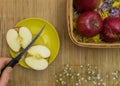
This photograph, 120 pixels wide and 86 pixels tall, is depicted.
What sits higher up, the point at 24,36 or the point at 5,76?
the point at 24,36

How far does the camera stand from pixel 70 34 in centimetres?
77

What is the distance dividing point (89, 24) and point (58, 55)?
14cm

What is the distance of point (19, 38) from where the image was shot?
808mm

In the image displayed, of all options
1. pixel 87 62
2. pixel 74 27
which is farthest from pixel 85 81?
pixel 74 27

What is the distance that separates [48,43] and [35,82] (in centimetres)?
11

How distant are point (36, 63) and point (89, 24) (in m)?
0.17

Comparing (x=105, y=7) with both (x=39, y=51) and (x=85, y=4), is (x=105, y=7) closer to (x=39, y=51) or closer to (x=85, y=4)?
(x=85, y=4)

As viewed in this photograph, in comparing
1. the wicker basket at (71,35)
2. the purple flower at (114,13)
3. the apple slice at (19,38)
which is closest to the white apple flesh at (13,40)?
the apple slice at (19,38)

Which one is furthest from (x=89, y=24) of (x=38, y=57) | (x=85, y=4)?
(x=38, y=57)

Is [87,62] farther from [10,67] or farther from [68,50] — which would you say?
[10,67]

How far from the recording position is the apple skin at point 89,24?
76 cm

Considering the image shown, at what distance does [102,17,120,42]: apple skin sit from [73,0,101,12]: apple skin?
0.17ft

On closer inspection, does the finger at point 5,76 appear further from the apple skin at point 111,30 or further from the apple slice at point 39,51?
the apple skin at point 111,30

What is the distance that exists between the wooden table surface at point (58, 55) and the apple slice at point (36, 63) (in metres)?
0.04
